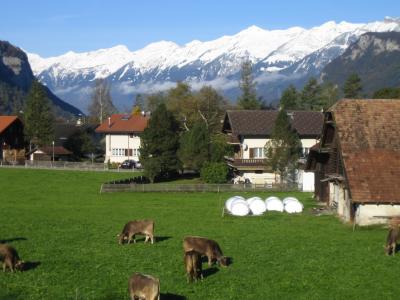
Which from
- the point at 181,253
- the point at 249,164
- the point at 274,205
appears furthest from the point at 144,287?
the point at 249,164

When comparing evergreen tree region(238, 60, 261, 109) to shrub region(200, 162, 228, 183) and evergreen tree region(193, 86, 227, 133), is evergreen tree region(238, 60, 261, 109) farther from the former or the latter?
shrub region(200, 162, 228, 183)

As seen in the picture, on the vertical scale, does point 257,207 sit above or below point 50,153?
below

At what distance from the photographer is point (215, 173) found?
2697 inches

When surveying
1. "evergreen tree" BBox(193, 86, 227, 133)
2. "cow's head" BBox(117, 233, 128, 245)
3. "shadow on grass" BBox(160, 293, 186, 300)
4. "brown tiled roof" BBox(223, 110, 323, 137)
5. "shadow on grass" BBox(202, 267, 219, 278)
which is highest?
"evergreen tree" BBox(193, 86, 227, 133)

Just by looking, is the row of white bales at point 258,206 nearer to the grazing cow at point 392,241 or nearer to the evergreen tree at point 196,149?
the grazing cow at point 392,241

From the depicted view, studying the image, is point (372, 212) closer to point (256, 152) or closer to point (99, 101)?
point (256, 152)

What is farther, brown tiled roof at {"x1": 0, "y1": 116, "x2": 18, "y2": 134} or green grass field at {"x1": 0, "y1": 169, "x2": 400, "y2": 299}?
brown tiled roof at {"x1": 0, "y1": 116, "x2": 18, "y2": 134}

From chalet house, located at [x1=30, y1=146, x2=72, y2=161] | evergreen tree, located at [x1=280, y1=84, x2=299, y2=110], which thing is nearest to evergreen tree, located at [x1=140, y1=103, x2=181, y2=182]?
chalet house, located at [x1=30, y1=146, x2=72, y2=161]

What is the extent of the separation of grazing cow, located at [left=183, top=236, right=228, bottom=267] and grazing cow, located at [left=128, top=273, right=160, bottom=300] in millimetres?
6201

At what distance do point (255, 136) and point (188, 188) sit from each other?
749 inches


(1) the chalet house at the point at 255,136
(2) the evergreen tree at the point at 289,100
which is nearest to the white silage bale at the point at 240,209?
(1) the chalet house at the point at 255,136

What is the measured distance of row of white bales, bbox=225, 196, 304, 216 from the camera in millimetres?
43781

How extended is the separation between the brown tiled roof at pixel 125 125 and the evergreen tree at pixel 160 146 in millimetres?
23525

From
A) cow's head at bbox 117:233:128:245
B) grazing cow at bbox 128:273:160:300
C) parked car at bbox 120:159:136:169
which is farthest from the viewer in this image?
parked car at bbox 120:159:136:169
